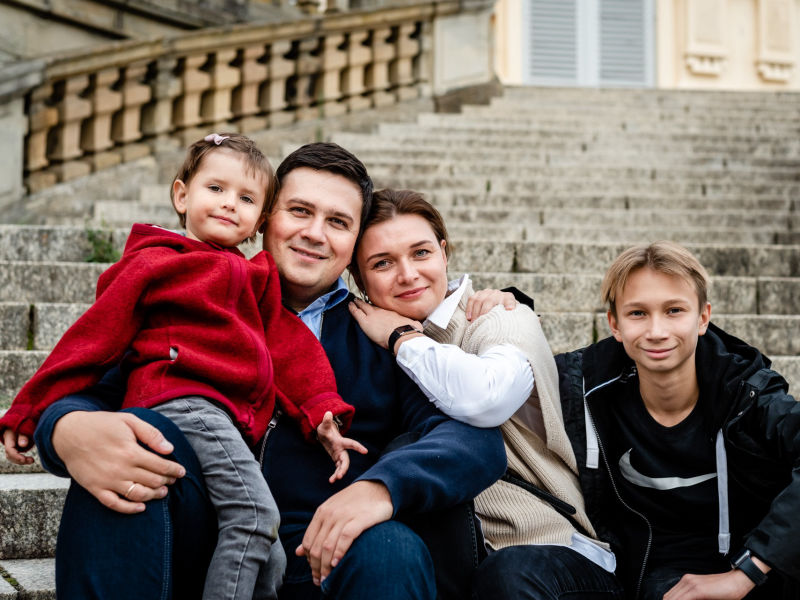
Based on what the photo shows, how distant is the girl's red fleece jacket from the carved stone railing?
4.25m

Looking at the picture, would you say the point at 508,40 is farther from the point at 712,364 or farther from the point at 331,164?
the point at 712,364

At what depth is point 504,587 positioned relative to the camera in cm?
189

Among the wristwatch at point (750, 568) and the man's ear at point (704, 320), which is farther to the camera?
the man's ear at point (704, 320)

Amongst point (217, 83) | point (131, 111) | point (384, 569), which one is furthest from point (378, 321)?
point (217, 83)

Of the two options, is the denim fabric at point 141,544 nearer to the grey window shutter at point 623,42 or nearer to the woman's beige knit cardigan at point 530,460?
the woman's beige knit cardigan at point 530,460

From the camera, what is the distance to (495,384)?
197 cm

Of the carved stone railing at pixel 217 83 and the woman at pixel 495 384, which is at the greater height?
the carved stone railing at pixel 217 83

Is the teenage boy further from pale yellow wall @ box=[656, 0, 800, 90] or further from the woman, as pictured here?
pale yellow wall @ box=[656, 0, 800, 90]

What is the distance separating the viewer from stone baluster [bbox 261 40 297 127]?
23.5 ft

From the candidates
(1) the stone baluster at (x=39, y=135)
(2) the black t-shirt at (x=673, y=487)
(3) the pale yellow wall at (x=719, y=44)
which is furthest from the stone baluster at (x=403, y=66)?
(3) the pale yellow wall at (x=719, y=44)

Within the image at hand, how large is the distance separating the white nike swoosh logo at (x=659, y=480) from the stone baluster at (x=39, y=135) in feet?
15.9

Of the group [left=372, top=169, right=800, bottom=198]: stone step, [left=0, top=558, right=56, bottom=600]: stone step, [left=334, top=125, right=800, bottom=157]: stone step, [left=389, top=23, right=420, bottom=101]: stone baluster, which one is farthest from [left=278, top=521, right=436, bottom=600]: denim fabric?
[left=389, top=23, right=420, bottom=101]: stone baluster

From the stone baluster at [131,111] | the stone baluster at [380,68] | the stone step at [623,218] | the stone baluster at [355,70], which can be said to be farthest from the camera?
the stone baluster at [380,68]

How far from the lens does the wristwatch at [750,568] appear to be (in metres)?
1.93
